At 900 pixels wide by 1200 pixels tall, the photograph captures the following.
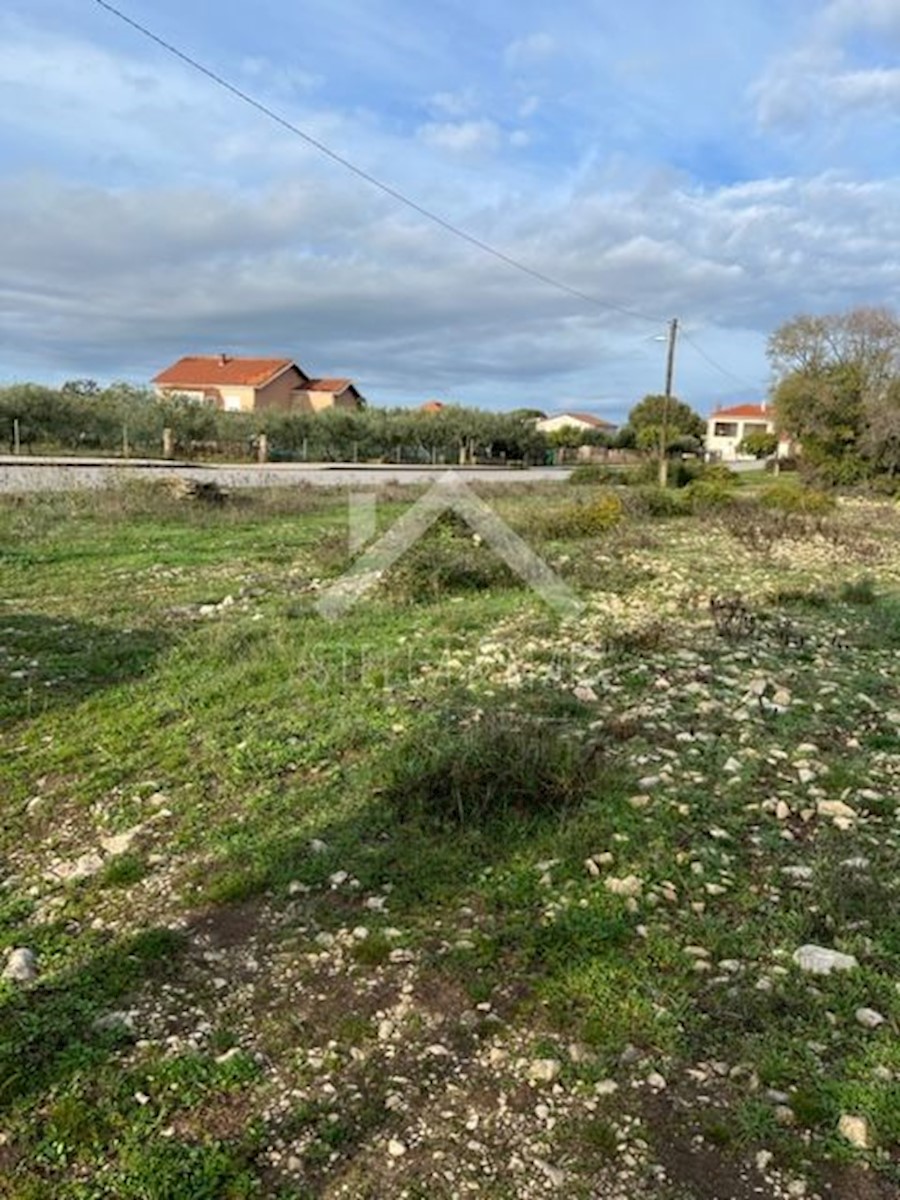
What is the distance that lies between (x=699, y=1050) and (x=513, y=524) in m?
12.6

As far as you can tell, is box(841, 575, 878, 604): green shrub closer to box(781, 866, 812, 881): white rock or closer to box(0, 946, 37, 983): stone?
box(781, 866, 812, 881): white rock

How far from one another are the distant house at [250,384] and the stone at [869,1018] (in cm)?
6821

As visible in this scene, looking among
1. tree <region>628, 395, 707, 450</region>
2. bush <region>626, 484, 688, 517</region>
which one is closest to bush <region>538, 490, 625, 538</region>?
bush <region>626, 484, 688, 517</region>

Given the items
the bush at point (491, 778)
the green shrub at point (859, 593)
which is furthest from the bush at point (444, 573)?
the bush at point (491, 778)

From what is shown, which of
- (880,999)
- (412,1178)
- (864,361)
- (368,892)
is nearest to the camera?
(412,1178)

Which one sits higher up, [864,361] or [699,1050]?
[864,361]

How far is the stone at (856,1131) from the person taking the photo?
2.32 metres

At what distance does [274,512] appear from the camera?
18203mm

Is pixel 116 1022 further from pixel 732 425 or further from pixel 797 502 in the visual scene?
pixel 732 425

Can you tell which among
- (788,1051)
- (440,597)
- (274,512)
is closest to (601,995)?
(788,1051)

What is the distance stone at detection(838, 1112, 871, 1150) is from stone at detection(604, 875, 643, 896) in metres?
1.18

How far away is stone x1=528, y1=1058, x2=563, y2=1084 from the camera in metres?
2.55

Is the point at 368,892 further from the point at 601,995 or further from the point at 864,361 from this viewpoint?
the point at 864,361

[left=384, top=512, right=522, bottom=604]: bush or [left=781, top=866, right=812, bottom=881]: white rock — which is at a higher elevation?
[left=384, top=512, right=522, bottom=604]: bush
